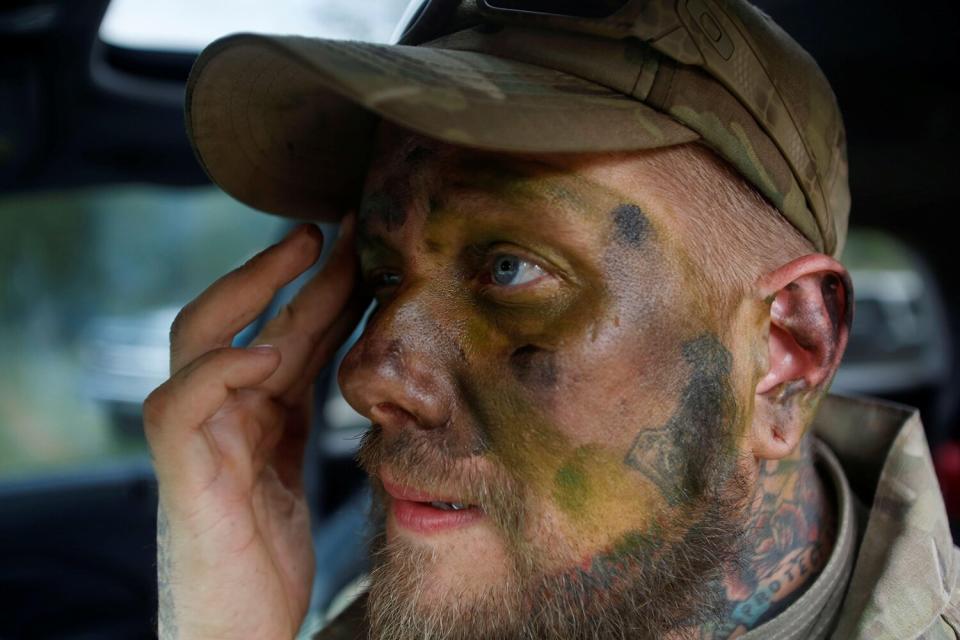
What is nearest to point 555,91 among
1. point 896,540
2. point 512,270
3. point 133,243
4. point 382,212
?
point 512,270

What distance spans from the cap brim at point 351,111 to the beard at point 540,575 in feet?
1.77

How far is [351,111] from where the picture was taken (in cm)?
181

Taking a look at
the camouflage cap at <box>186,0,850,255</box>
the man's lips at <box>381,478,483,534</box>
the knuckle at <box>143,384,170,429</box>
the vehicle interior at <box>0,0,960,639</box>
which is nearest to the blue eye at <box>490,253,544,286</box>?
the camouflage cap at <box>186,0,850,255</box>

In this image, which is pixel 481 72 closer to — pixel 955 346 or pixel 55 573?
pixel 55 573

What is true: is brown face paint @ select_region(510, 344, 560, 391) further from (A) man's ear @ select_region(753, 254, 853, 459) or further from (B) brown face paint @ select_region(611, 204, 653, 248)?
(A) man's ear @ select_region(753, 254, 853, 459)

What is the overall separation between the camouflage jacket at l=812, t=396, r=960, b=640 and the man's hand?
1114 millimetres

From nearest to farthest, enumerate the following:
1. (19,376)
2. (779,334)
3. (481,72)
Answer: (481,72) → (779,334) → (19,376)

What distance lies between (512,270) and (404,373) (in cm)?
24

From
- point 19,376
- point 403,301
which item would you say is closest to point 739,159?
point 403,301

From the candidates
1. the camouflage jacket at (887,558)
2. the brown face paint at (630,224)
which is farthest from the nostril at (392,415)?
the camouflage jacket at (887,558)

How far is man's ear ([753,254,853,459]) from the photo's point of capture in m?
1.65

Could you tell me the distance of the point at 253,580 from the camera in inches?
76.3

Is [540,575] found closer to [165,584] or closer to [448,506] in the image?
[448,506]

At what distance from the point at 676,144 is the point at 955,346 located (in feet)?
12.4
